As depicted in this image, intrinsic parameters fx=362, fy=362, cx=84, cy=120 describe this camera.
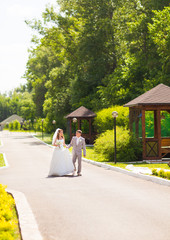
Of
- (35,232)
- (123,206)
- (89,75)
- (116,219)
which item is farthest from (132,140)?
(89,75)

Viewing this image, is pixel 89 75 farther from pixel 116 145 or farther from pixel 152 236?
pixel 152 236

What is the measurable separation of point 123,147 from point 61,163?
21.7 feet

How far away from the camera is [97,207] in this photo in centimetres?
822

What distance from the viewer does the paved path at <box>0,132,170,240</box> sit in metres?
6.22

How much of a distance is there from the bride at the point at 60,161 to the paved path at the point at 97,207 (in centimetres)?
62

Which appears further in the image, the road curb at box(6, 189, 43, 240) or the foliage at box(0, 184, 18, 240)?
the road curb at box(6, 189, 43, 240)

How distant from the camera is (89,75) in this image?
4297cm

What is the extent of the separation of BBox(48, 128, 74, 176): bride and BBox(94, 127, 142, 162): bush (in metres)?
5.91

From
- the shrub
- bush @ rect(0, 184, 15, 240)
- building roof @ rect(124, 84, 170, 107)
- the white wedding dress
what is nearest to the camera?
bush @ rect(0, 184, 15, 240)

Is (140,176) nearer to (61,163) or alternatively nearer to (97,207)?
(61,163)

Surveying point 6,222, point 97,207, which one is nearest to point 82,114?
point 97,207

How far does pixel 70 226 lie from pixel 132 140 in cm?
1404

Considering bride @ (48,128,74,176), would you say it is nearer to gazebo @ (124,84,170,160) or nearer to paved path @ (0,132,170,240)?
paved path @ (0,132,170,240)

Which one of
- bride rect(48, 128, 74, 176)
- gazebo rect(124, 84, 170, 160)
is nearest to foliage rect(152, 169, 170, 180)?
bride rect(48, 128, 74, 176)
